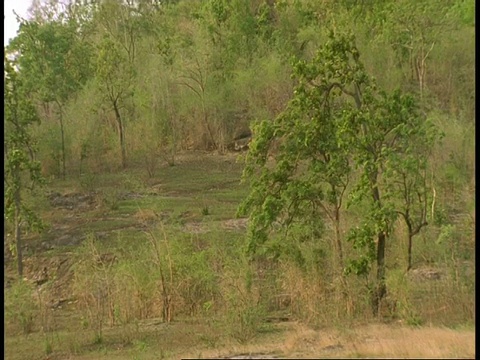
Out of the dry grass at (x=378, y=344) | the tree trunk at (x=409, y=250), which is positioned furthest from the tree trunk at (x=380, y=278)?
the dry grass at (x=378, y=344)

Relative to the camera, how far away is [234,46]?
33656 millimetres

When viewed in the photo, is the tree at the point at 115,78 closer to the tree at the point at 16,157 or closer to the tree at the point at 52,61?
the tree at the point at 52,61

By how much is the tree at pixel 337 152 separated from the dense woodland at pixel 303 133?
0.03 meters

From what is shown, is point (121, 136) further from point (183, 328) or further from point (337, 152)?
point (337, 152)

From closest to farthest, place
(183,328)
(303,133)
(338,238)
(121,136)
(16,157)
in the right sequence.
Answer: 1. (303,133)
2. (338,238)
3. (183,328)
4. (16,157)
5. (121,136)

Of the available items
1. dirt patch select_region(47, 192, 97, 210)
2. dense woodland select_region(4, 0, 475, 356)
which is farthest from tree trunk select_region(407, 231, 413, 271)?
dirt patch select_region(47, 192, 97, 210)

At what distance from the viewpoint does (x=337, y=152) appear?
12.0 m

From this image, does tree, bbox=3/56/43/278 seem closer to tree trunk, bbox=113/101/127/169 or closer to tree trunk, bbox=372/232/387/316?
tree trunk, bbox=372/232/387/316

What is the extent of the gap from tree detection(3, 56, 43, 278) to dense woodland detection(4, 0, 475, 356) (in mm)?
53

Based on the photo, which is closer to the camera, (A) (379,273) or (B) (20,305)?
(A) (379,273)

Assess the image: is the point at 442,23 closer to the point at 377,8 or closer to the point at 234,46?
the point at 377,8

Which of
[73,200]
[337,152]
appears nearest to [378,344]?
[337,152]

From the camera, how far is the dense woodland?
36.5 ft

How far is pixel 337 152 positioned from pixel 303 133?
70 centimetres
